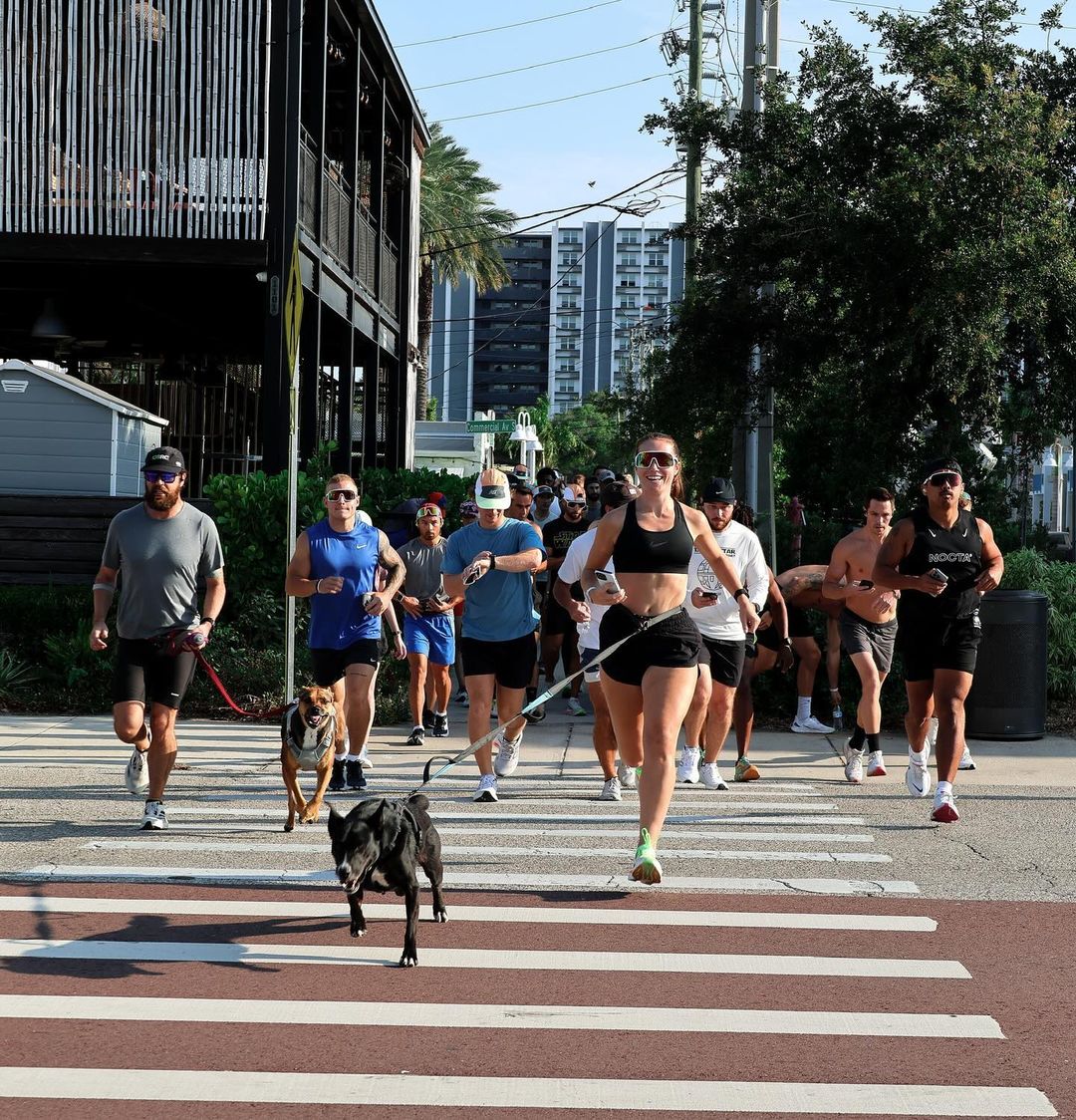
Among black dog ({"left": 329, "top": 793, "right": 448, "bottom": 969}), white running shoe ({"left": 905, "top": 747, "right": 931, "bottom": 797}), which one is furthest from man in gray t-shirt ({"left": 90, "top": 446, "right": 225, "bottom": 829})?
white running shoe ({"left": 905, "top": 747, "right": 931, "bottom": 797})

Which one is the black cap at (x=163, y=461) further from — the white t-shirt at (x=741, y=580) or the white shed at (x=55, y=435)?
the white shed at (x=55, y=435)

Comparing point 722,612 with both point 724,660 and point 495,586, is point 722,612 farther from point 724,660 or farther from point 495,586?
point 495,586

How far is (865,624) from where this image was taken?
11.1 meters

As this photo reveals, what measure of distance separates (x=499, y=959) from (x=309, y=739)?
8.74ft

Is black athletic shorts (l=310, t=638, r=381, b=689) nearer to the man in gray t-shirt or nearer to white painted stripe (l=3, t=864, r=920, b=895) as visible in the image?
the man in gray t-shirt

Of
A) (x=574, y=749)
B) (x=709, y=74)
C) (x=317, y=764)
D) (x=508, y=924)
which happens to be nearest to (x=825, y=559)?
(x=574, y=749)

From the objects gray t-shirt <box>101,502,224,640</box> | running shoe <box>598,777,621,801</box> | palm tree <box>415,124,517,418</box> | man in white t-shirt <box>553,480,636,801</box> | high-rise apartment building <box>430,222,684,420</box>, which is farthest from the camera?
high-rise apartment building <box>430,222,684,420</box>

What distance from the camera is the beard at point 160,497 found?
29.2 feet

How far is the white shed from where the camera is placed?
59.7ft

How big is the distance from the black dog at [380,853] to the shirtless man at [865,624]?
17.0 feet

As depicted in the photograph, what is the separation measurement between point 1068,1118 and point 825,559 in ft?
43.4

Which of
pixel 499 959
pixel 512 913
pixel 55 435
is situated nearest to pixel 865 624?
pixel 512 913

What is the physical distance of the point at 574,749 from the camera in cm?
1246

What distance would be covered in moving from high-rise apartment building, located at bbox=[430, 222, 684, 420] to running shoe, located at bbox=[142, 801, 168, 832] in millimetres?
170112
